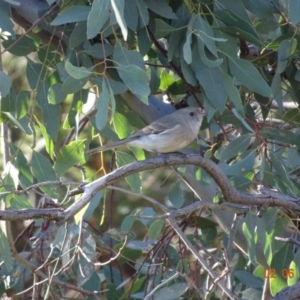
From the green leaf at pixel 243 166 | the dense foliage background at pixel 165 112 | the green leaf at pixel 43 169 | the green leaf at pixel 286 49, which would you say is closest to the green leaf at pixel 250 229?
the dense foliage background at pixel 165 112

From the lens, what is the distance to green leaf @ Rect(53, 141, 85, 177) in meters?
3.40

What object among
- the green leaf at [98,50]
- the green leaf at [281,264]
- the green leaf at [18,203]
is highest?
the green leaf at [98,50]

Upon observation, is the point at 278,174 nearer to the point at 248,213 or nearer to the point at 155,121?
the point at 248,213

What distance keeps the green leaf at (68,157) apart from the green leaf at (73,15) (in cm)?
90

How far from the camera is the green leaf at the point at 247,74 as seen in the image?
114 inches

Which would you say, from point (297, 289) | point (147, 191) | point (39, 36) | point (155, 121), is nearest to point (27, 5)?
point (39, 36)

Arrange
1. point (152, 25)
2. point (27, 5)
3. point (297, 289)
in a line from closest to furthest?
point (297, 289) → point (152, 25) → point (27, 5)

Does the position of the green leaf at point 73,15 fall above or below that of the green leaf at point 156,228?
above

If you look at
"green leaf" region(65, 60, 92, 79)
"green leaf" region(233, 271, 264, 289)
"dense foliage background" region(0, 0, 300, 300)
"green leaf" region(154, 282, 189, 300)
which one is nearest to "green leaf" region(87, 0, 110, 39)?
"dense foliage background" region(0, 0, 300, 300)

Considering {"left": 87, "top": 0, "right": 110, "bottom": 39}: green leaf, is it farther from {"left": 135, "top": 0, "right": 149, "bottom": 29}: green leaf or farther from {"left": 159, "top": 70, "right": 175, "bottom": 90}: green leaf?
{"left": 159, "top": 70, "right": 175, "bottom": 90}: green leaf

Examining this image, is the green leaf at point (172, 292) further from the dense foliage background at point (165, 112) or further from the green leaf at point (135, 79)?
the green leaf at point (135, 79)

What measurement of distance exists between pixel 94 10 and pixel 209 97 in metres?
0.73

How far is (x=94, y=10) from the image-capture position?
232cm

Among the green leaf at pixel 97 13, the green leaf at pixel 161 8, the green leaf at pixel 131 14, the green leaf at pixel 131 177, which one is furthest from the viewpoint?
the green leaf at pixel 131 177
